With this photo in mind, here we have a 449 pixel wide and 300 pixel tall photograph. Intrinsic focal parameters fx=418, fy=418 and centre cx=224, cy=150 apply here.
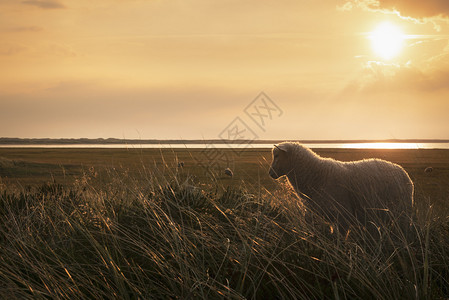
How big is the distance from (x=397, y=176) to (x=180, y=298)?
5160 mm

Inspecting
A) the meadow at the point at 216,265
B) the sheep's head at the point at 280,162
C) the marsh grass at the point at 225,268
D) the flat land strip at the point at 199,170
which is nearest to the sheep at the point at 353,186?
the sheep's head at the point at 280,162

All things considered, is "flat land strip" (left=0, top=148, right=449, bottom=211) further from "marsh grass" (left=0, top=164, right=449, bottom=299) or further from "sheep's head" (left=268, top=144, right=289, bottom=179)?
"marsh grass" (left=0, top=164, right=449, bottom=299)

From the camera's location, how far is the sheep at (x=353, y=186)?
6.68m

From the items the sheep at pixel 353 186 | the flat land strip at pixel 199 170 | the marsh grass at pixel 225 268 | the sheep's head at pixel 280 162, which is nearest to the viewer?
the marsh grass at pixel 225 268

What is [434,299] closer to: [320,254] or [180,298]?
[320,254]

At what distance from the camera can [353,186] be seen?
7.05m

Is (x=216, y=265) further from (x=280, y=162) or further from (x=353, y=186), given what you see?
(x=280, y=162)

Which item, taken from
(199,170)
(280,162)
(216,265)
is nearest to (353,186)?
(280,162)

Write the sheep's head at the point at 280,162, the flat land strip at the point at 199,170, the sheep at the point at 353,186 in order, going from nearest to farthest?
the sheep at the point at 353,186 < the flat land strip at the point at 199,170 < the sheep's head at the point at 280,162

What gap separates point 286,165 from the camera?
26.5ft

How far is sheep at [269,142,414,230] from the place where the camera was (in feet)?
21.9

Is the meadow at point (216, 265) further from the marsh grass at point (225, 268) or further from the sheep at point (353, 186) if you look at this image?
the sheep at point (353, 186)

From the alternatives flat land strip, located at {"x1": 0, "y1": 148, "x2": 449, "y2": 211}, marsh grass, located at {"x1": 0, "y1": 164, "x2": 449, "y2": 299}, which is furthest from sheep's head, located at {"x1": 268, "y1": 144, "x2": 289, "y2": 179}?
marsh grass, located at {"x1": 0, "y1": 164, "x2": 449, "y2": 299}

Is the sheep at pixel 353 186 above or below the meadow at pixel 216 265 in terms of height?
above
